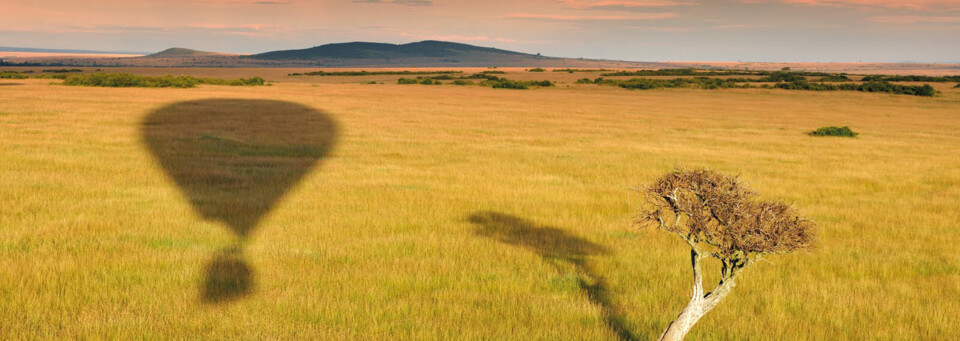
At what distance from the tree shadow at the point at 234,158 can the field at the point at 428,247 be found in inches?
3.8

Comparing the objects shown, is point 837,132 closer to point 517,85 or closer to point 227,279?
point 227,279

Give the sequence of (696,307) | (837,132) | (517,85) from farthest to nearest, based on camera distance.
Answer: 1. (517,85)
2. (837,132)
3. (696,307)

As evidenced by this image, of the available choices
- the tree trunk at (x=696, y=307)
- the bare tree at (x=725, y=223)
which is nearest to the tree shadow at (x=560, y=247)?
the tree trunk at (x=696, y=307)

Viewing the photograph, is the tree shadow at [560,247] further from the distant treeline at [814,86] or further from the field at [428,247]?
the distant treeline at [814,86]

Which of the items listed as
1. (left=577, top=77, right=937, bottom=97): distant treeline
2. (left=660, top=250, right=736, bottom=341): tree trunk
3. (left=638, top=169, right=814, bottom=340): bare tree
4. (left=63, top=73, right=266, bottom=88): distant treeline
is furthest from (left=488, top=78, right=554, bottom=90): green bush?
(left=660, top=250, right=736, bottom=341): tree trunk

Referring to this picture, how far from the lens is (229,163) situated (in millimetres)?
20156

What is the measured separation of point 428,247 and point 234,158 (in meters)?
12.6

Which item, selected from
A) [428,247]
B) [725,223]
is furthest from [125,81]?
[725,223]

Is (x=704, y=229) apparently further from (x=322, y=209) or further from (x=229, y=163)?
(x=229, y=163)

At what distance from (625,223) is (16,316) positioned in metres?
9.21

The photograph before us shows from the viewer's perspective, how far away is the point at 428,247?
10594mm

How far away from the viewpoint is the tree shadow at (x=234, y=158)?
9.72 m

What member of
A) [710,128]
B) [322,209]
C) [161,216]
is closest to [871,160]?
[710,128]

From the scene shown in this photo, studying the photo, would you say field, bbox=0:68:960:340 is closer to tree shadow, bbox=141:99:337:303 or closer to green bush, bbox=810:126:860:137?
tree shadow, bbox=141:99:337:303
